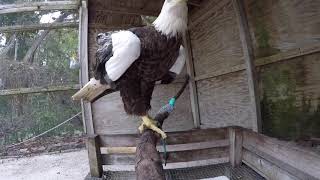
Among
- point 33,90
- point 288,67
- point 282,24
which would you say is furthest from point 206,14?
point 33,90

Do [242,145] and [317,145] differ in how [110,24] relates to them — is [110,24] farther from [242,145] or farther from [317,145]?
[317,145]

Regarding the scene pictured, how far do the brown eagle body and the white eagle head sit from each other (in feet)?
0.12

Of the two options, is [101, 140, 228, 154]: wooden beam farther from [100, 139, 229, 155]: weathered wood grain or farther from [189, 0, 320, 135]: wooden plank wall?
[189, 0, 320, 135]: wooden plank wall

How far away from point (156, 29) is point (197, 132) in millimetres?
910

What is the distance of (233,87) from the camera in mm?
2625

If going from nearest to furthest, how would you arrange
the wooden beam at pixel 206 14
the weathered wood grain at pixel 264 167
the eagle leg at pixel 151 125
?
the weathered wood grain at pixel 264 167
the eagle leg at pixel 151 125
the wooden beam at pixel 206 14

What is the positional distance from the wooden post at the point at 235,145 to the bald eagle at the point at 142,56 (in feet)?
2.05

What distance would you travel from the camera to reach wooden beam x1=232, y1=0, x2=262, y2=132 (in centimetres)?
224

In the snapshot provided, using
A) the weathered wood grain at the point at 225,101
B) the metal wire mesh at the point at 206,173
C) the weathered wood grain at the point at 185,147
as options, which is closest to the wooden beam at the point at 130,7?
the weathered wood grain at the point at 225,101

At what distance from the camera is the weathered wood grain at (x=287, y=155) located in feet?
4.46

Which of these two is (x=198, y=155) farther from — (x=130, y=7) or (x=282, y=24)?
(x=130, y=7)

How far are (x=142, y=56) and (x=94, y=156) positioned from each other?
3.21 feet

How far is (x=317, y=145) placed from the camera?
177cm

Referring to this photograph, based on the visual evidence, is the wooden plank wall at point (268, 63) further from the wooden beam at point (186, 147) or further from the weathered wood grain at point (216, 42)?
the wooden beam at point (186, 147)
